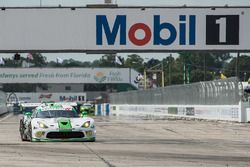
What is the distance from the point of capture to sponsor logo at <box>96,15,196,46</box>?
2767 cm

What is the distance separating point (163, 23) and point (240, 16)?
3.06 m

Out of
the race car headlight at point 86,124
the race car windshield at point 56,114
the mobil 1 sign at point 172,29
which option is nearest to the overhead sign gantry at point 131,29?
the mobil 1 sign at point 172,29

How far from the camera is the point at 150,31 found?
27953mm

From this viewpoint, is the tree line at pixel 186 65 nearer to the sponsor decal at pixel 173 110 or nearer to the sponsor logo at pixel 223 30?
the sponsor decal at pixel 173 110

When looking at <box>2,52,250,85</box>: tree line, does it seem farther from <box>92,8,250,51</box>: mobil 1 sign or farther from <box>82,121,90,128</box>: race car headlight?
<box>82,121,90,128</box>: race car headlight

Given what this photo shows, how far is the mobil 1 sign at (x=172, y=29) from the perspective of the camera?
90.9 ft

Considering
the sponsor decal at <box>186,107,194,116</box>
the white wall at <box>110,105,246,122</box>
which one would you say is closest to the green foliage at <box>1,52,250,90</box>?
the white wall at <box>110,105,246,122</box>

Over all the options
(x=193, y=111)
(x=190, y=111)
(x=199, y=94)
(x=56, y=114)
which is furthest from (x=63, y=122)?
(x=190, y=111)

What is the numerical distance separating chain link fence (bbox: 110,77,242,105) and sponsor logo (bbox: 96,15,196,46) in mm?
9111

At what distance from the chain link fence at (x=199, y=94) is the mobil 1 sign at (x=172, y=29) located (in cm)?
854

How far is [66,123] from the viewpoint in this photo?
66.1 ft

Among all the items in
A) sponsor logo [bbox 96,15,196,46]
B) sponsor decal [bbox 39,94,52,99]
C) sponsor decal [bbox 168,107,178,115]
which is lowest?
sponsor decal [bbox 39,94,52,99]

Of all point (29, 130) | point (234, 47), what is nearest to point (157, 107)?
point (234, 47)

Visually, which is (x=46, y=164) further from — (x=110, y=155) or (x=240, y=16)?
(x=240, y=16)
